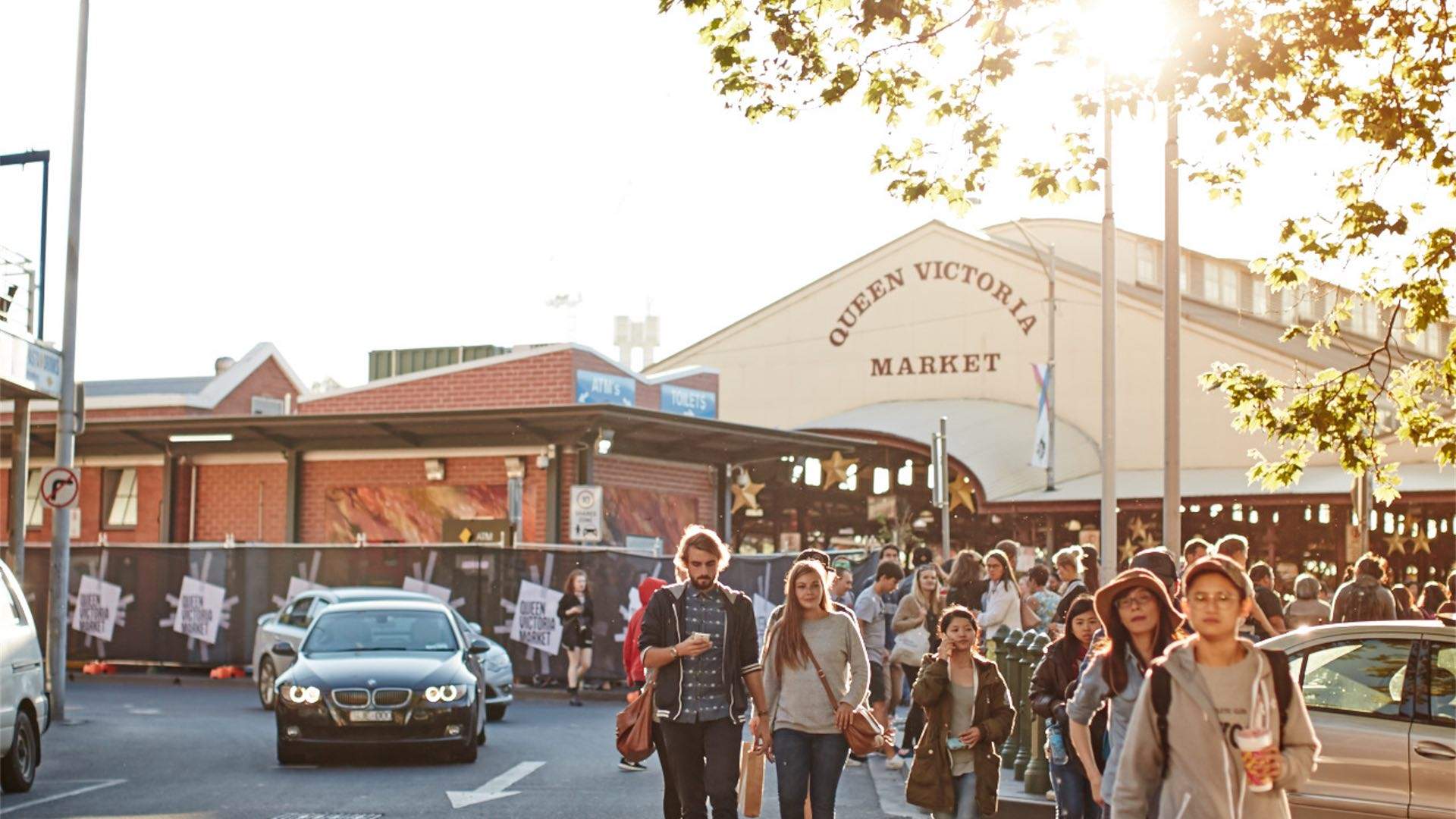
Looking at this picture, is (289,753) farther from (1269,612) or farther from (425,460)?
(425,460)

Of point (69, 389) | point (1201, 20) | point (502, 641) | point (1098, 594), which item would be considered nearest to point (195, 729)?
point (69, 389)

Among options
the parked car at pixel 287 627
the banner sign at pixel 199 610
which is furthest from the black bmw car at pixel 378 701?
the banner sign at pixel 199 610

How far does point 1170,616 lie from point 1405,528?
38.5 meters

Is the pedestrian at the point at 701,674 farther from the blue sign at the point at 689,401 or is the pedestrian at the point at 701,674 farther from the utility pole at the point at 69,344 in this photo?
the blue sign at the point at 689,401

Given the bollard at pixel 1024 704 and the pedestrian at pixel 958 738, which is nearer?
the pedestrian at pixel 958 738

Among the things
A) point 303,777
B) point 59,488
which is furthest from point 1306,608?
point 59,488

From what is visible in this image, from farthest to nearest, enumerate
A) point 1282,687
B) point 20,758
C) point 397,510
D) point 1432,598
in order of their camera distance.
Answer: point 397,510, point 1432,598, point 20,758, point 1282,687

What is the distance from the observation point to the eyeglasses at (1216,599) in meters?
5.74

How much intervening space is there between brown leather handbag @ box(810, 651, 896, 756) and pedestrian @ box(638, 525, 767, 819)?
1.01 feet

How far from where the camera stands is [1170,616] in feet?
22.3

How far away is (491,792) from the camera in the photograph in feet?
45.6

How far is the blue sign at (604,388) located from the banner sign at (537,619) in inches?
310

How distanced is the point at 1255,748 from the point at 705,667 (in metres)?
3.95

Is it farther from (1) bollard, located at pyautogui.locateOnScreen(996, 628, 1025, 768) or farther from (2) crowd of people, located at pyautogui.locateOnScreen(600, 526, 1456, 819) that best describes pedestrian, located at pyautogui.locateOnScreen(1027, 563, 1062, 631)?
(1) bollard, located at pyautogui.locateOnScreen(996, 628, 1025, 768)
